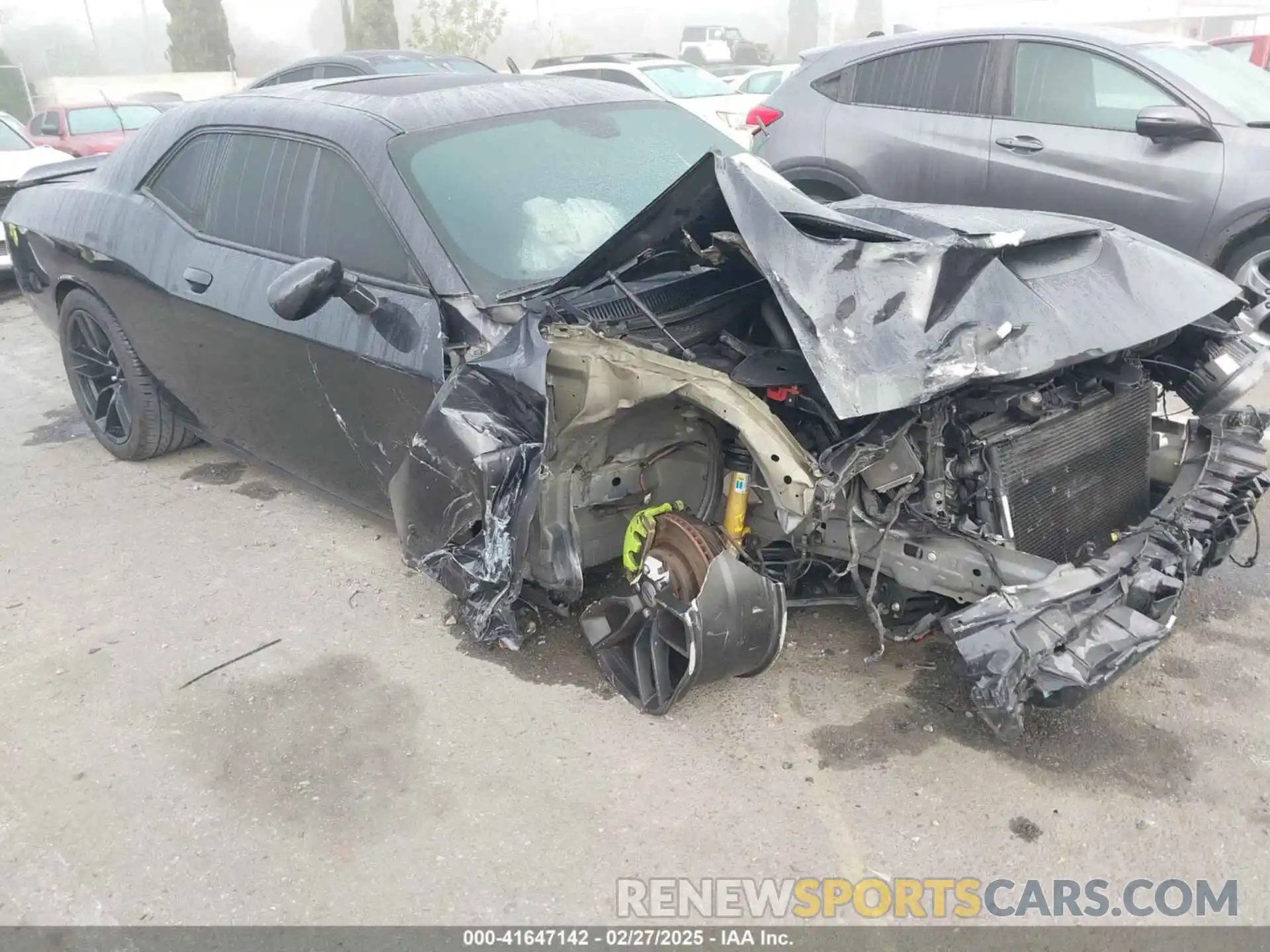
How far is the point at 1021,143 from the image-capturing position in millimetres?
5516

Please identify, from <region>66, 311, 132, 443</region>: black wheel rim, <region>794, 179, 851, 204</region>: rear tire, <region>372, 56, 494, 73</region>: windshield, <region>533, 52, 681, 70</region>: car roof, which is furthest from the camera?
<region>533, 52, 681, 70</region>: car roof

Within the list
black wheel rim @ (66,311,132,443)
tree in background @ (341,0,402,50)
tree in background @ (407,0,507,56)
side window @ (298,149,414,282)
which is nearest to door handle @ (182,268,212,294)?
side window @ (298,149,414,282)

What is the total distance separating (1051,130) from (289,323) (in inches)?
164

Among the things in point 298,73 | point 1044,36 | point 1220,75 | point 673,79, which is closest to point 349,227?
point 1044,36

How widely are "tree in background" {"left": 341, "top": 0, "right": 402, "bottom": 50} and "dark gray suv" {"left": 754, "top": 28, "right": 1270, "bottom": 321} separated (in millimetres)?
28966

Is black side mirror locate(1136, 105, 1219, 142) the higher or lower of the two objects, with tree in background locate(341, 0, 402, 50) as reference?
higher

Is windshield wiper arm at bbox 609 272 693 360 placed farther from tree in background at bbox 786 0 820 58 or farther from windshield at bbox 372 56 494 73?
tree in background at bbox 786 0 820 58

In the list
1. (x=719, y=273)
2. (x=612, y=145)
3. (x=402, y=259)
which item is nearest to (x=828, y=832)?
(x=719, y=273)

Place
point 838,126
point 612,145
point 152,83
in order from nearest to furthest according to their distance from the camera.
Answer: point 612,145, point 838,126, point 152,83

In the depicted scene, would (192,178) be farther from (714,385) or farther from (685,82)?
(685,82)

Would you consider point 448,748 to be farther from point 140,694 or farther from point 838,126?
point 838,126

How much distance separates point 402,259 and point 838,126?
12.8ft

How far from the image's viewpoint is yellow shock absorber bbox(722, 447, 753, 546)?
9.93 feet

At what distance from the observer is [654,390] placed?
2.74 m
